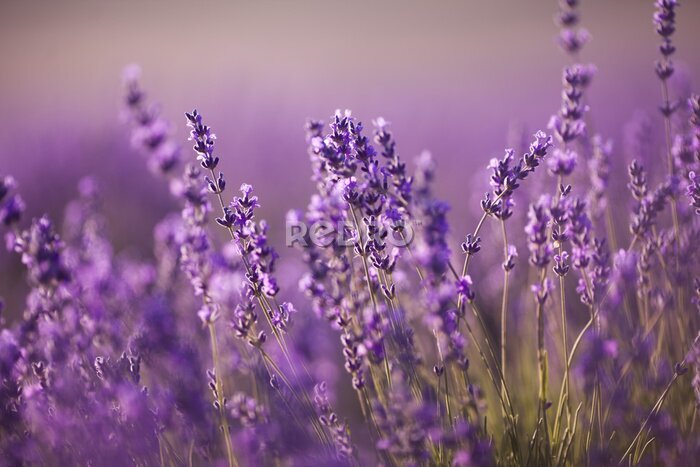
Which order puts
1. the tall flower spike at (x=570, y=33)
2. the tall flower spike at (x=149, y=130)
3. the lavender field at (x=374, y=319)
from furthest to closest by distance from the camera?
the tall flower spike at (x=570, y=33), the tall flower spike at (x=149, y=130), the lavender field at (x=374, y=319)

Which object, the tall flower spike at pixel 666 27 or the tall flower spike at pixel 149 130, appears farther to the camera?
the tall flower spike at pixel 149 130

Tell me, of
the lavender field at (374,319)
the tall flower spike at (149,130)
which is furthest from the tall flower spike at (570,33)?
the tall flower spike at (149,130)

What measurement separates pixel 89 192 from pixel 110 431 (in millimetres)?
2197

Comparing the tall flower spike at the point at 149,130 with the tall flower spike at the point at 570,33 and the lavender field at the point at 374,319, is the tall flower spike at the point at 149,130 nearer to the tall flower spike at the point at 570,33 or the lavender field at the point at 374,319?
the lavender field at the point at 374,319

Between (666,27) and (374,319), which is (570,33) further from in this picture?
(374,319)

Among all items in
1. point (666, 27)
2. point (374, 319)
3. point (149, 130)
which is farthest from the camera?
point (149, 130)

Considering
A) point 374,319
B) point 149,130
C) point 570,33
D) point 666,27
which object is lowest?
point 374,319

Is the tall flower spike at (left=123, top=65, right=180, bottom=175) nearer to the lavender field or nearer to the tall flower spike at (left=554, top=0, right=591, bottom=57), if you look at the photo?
the lavender field

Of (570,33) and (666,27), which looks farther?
(570,33)

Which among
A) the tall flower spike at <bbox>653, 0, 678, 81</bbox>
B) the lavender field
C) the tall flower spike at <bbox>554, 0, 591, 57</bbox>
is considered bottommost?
the lavender field

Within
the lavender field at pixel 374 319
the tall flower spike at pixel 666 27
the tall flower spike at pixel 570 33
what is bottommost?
the lavender field at pixel 374 319

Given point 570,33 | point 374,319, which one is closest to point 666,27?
point 570,33

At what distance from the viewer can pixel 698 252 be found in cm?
211

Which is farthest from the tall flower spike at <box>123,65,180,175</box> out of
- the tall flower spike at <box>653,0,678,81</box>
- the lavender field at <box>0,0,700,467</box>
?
the tall flower spike at <box>653,0,678,81</box>
